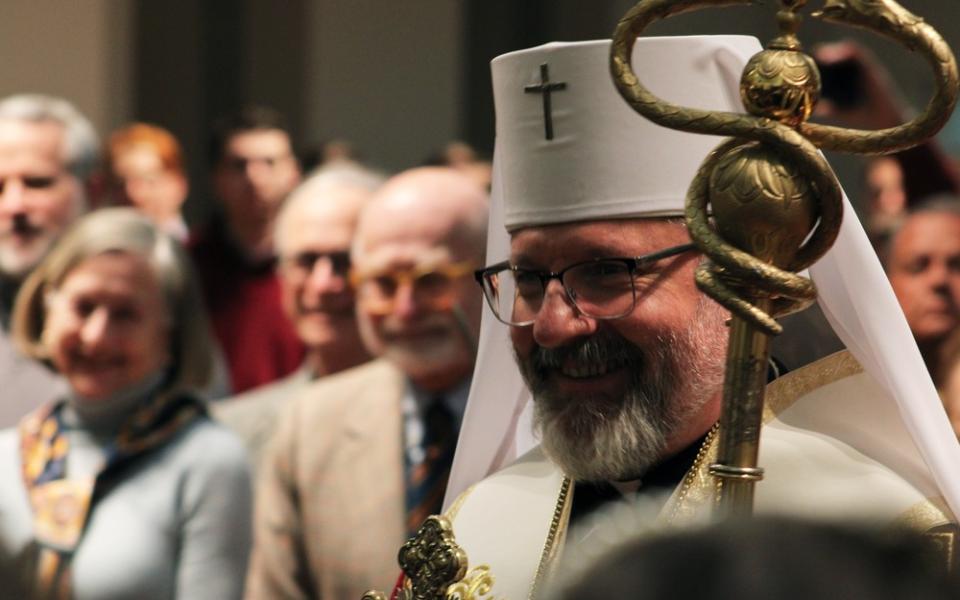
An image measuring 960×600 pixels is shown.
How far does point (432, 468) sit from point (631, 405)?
2080 mm

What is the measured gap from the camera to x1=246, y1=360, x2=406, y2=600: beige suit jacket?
213 inches

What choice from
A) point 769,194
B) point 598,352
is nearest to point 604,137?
point 598,352

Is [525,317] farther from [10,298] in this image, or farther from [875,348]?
[10,298]

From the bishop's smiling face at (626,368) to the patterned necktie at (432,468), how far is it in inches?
76.6

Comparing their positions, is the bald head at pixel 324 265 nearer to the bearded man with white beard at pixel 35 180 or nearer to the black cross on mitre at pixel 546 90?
the bearded man with white beard at pixel 35 180

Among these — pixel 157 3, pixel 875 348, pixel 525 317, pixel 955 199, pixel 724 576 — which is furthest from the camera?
pixel 157 3

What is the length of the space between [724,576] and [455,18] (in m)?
10.5

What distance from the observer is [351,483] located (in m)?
5.52

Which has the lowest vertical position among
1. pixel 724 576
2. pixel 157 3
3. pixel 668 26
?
pixel 157 3

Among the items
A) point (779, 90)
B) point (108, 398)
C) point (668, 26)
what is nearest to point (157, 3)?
point (668, 26)

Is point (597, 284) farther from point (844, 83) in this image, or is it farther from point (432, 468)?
point (844, 83)

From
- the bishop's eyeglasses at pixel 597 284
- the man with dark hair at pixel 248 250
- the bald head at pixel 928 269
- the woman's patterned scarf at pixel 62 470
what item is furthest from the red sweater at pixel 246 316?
the bishop's eyeglasses at pixel 597 284

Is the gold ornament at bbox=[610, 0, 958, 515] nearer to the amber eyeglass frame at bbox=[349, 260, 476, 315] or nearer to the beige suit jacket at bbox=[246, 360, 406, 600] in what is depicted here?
the beige suit jacket at bbox=[246, 360, 406, 600]

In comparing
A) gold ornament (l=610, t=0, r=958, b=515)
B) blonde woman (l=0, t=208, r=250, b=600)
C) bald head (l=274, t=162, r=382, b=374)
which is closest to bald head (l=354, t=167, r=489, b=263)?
bald head (l=274, t=162, r=382, b=374)
